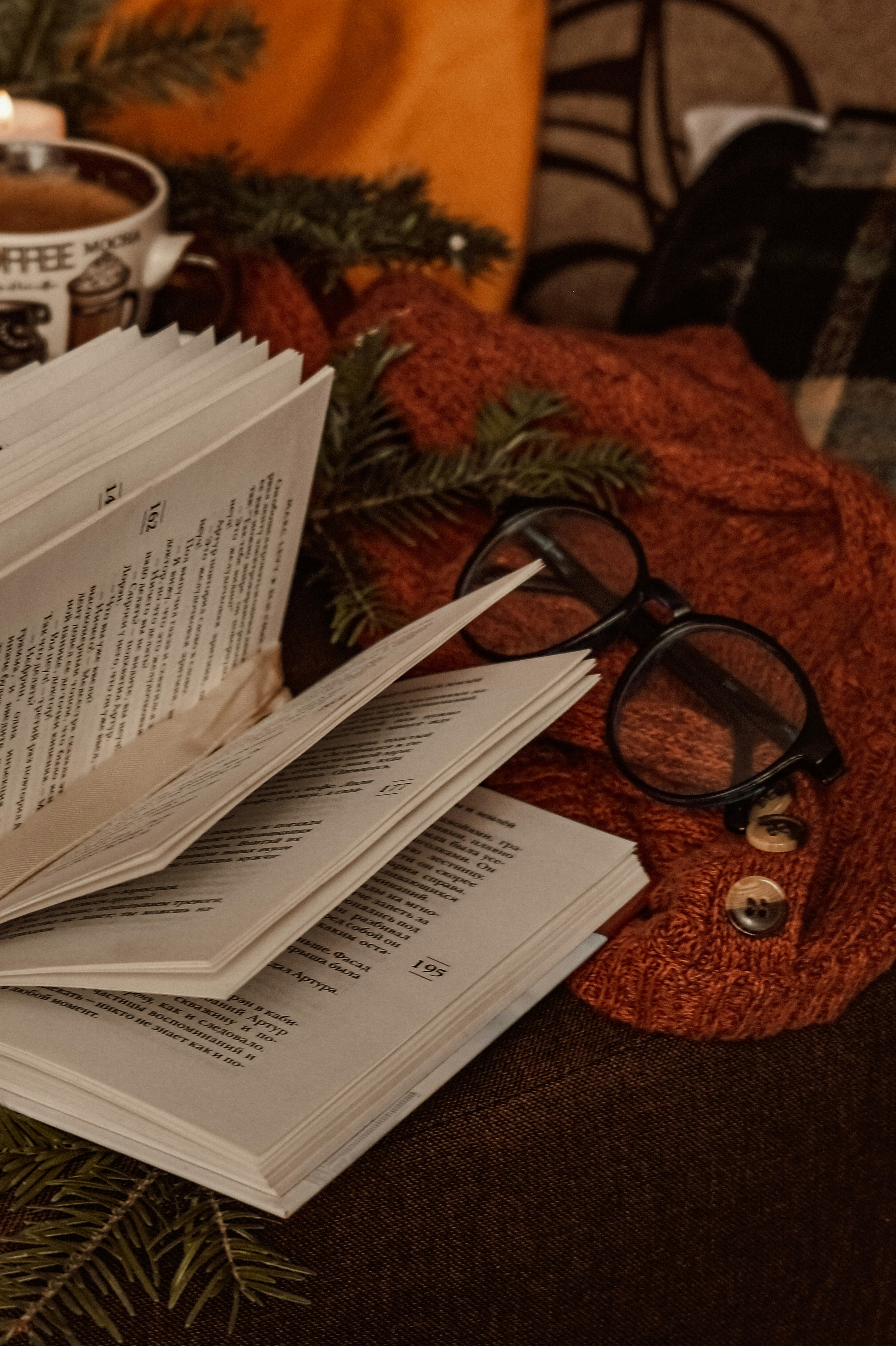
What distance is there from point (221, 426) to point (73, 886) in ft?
0.59

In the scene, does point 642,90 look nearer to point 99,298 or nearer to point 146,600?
point 99,298

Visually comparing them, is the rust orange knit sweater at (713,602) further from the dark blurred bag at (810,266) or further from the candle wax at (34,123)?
the candle wax at (34,123)

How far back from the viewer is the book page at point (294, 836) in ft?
1.25

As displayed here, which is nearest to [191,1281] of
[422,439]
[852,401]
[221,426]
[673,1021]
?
[673,1021]

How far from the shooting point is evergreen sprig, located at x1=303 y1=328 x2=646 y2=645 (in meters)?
0.65

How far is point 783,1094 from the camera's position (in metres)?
0.45

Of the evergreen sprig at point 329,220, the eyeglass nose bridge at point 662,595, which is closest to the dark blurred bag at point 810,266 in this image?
the evergreen sprig at point 329,220

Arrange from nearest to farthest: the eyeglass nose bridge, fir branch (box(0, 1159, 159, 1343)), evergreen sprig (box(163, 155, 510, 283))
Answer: fir branch (box(0, 1159, 159, 1343)) < the eyeglass nose bridge < evergreen sprig (box(163, 155, 510, 283))

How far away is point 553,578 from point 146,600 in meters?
0.22

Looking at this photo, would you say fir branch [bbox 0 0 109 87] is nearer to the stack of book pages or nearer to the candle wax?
the candle wax

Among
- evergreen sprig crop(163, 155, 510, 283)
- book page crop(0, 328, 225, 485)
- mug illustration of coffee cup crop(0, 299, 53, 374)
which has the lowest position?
mug illustration of coffee cup crop(0, 299, 53, 374)

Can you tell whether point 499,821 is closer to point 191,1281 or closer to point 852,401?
point 191,1281

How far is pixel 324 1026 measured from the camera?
0.39 meters

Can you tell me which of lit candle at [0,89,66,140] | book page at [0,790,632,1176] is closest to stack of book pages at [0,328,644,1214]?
book page at [0,790,632,1176]
